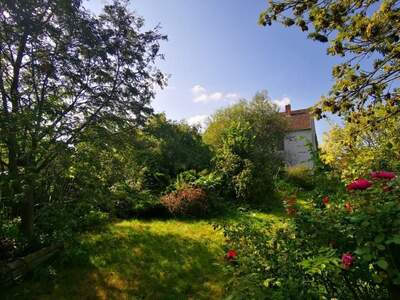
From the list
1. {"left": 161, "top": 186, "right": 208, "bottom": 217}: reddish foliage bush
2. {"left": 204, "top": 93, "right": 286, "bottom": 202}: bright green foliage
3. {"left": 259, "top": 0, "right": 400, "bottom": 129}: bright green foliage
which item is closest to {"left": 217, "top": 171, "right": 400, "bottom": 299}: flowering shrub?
{"left": 259, "top": 0, "right": 400, "bottom": 129}: bright green foliage

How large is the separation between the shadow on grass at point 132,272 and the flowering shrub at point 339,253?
1.15m

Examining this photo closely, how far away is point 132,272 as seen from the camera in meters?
5.59

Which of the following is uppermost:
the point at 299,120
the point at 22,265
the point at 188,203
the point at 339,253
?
the point at 299,120

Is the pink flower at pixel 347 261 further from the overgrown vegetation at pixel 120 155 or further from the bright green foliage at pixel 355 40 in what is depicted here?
the bright green foliage at pixel 355 40

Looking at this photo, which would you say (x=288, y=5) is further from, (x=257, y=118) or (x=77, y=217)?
(x=257, y=118)

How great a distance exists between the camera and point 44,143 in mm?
5418

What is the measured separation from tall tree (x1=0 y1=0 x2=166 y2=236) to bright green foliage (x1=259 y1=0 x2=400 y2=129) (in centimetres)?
288

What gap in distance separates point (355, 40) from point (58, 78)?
5.15 meters

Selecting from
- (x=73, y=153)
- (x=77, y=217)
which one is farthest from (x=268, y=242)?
(x=77, y=217)

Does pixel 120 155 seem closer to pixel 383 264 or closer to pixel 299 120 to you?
pixel 383 264

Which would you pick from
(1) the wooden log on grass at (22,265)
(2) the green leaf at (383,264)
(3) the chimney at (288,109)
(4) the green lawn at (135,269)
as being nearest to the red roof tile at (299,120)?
(3) the chimney at (288,109)

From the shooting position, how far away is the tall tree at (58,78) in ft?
16.4

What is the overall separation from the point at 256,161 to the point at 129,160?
267 inches

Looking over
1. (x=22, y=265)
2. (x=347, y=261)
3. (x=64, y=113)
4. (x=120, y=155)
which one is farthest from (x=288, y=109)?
(x=347, y=261)
